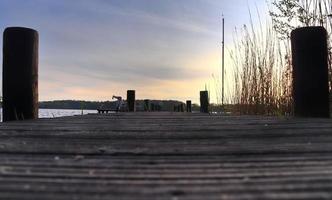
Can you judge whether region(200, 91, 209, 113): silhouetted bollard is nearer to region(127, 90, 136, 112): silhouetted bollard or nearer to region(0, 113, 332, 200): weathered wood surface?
region(127, 90, 136, 112): silhouetted bollard

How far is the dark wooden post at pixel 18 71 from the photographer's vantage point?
386cm

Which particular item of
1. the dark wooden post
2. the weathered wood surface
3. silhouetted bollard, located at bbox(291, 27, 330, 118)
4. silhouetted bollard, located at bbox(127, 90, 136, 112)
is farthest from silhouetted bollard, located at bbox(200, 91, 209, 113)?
the weathered wood surface

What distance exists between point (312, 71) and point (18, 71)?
2.40 m

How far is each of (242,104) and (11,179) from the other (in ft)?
17.5

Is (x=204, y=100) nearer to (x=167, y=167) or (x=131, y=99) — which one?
(x=131, y=99)

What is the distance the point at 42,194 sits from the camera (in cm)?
111

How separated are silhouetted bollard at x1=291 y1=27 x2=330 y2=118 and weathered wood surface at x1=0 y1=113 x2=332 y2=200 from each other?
143 cm

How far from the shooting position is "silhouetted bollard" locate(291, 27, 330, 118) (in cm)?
369

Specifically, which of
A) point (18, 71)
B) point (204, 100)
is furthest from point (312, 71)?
point (204, 100)

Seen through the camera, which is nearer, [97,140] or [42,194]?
[42,194]

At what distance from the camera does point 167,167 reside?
4.72ft

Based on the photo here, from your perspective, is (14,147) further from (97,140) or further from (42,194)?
(42,194)

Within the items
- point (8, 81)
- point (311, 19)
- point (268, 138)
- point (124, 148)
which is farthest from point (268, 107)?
point (124, 148)

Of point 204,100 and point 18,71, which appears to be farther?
point 204,100
